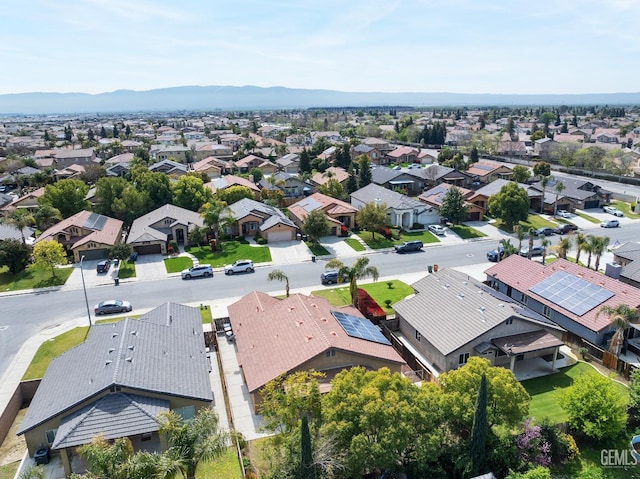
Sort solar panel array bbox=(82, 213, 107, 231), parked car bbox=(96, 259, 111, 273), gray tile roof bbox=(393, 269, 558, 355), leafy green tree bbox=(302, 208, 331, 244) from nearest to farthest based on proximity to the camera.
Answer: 1. gray tile roof bbox=(393, 269, 558, 355)
2. parked car bbox=(96, 259, 111, 273)
3. leafy green tree bbox=(302, 208, 331, 244)
4. solar panel array bbox=(82, 213, 107, 231)

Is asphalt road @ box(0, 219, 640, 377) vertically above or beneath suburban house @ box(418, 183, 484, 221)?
beneath

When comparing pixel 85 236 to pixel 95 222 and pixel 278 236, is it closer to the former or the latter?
pixel 95 222

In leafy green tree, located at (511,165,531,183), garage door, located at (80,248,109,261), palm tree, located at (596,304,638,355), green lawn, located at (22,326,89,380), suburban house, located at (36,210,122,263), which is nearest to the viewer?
palm tree, located at (596,304,638,355)

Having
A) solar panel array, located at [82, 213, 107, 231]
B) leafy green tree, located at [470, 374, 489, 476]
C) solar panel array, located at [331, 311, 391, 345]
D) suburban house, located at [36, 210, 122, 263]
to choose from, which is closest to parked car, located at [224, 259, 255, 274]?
suburban house, located at [36, 210, 122, 263]

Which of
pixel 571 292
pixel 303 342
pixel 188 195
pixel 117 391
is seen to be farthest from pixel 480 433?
pixel 188 195

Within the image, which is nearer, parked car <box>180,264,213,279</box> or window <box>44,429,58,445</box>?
window <box>44,429,58,445</box>

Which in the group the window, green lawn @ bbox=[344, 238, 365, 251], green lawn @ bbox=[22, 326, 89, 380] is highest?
the window

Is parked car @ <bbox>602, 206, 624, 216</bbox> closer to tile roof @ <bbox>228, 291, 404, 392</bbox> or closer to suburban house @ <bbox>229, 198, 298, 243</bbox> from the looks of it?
suburban house @ <bbox>229, 198, 298, 243</bbox>

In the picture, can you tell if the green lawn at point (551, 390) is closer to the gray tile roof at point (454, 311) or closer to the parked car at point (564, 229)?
the gray tile roof at point (454, 311)
